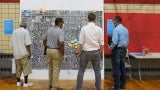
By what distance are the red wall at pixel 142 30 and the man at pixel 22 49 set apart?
2.19 metres

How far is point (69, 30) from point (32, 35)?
893mm

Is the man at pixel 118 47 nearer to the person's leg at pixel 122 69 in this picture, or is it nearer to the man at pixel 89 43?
the person's leg at pixel 122 69

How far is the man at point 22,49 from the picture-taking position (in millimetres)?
7430

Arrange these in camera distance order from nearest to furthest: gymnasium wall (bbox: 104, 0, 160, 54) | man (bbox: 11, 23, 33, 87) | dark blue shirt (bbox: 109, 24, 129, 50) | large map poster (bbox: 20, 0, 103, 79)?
dark blue shirt (bbox: 109, 24, 129, 50)
man (bbox: 11, 23, 33, 87)
large map poster (bbox: 20, 0, 103, 79)
gymnasium wall (bbox: 104, 0, 160, 54)

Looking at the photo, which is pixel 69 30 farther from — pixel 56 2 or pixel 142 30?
pixel 142 30

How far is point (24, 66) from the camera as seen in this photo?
24.9 ft

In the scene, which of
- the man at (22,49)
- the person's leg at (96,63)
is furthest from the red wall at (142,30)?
the man at (22,49)

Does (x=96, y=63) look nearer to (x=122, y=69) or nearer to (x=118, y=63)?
(x=118, y=63)

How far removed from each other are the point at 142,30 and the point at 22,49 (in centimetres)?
316

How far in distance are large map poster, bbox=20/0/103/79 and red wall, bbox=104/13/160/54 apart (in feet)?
3.00

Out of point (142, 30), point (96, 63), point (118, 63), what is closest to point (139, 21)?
point (142, 30)

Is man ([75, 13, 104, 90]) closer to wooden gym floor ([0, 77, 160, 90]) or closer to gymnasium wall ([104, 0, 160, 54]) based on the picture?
wooden gym floor ([0, 77, 160, 90])

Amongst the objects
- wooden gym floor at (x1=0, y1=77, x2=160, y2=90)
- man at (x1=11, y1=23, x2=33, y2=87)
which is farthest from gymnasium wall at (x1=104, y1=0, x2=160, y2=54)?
man at (x1=11, y1=23, x2=33, y2=87)

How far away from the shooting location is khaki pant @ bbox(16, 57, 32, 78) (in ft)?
24.7
